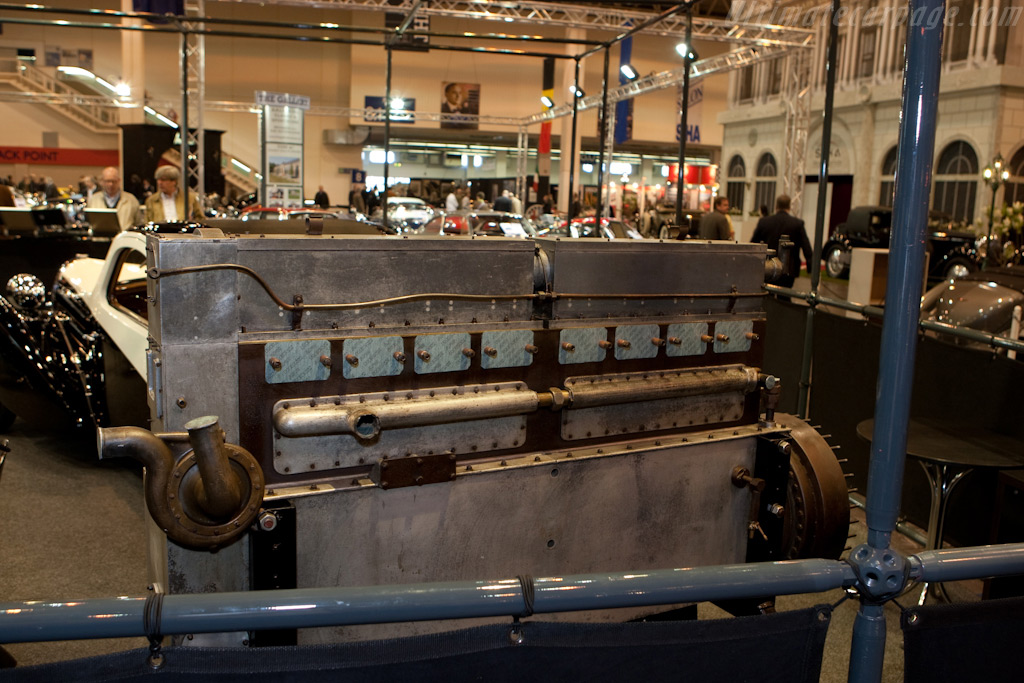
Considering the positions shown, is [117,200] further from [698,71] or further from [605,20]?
[698,71]

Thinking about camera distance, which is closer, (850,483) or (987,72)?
(850,483)

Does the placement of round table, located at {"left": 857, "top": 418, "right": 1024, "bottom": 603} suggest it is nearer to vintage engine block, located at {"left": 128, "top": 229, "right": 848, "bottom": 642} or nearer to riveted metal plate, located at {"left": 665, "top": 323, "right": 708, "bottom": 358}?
vintage engine block, located at {"left": 128, "top": 229, "right": 848, "bottom": 642}

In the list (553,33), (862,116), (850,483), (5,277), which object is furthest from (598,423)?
(553,33)

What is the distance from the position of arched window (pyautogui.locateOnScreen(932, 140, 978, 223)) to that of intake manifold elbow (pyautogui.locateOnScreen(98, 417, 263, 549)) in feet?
69.8

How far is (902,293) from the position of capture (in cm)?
172

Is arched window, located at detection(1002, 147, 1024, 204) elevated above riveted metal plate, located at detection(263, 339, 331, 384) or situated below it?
above

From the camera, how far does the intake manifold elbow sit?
236 cm

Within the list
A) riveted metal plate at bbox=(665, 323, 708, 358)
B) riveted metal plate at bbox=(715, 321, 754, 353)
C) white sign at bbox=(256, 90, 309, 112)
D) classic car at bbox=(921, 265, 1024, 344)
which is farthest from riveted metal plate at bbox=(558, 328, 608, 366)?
white sign at bbox=(256, 90, 309, 112)

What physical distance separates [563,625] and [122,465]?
16.7 feet

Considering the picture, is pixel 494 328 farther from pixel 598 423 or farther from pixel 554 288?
pixel 598 423

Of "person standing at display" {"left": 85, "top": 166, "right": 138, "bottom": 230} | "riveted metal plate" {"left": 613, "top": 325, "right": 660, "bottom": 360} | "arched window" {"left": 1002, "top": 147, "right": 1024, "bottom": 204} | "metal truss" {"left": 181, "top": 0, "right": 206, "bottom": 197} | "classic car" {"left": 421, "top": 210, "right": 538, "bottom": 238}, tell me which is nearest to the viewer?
"riveted metal plate" {"left": 613, "top": 325, "right": 660, "bottom": 360}

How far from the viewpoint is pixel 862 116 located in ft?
78.9

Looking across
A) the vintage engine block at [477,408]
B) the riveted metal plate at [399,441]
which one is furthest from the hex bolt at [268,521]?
the riveted metal plate at [399,441]

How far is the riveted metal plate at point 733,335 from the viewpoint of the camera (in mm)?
3500
